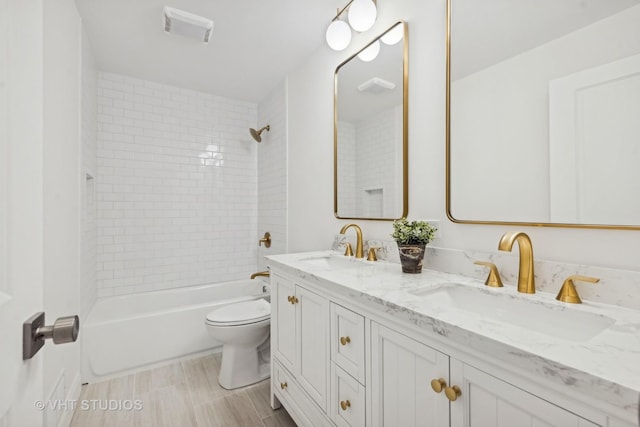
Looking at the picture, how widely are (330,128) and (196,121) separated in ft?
5.80

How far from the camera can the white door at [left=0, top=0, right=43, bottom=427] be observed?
48cm

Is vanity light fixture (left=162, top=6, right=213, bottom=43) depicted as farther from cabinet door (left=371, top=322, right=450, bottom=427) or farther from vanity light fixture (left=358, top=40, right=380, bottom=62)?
cabinet door (left=371, top=322, right=450, bottom=427)

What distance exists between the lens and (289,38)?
2211 millimetres

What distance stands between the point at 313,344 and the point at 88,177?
90.7 inches

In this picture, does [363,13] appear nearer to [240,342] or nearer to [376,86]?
[376,86]

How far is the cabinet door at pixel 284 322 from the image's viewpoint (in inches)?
60.4

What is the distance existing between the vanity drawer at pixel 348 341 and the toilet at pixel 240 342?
1.06 m

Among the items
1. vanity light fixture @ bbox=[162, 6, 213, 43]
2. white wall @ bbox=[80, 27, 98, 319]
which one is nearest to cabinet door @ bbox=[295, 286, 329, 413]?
white wall @ bbox=[80, 27, 98, 319]

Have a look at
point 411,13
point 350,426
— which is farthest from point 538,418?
point 411,13

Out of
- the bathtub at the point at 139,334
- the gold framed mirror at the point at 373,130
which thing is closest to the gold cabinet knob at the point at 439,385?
the gold framed mirror at the point at 373,130

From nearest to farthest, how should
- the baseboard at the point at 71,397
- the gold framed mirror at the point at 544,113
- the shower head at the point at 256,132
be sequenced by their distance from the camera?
1. the gold framed mirror at the point at 544,113
2. the baseboard at the point at 71,397
3. the shower head at the point at 256,132

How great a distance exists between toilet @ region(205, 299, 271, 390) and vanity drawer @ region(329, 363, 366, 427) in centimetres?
102

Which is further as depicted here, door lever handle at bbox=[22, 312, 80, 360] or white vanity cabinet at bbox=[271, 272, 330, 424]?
white vanity cabinet at bbox=[271, 272, 330, 424]

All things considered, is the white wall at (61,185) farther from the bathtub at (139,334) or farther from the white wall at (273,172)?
the white wall at (273,172)
